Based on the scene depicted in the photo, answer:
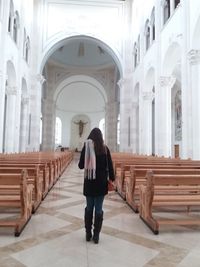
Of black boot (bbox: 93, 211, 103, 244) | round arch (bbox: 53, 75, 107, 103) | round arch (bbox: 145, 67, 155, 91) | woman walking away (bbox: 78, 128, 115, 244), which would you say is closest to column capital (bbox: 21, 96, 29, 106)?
round arch (bbox: 145, 67, 155, 91)

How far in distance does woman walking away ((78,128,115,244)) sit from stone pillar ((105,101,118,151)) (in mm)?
25482

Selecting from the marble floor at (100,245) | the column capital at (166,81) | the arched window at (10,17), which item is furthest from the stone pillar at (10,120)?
the marble floor at (100,245)

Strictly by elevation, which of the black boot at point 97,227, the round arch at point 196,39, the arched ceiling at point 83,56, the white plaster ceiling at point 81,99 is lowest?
the black boot at point 97,227

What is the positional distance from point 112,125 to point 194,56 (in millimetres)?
20166

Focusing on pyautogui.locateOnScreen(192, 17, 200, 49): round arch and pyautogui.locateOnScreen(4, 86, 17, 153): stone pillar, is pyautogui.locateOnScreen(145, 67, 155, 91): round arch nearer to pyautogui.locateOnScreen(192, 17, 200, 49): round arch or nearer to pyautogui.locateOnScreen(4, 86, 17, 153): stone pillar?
pyautogui.locateOnScreen(192, 17, 200, 49): round arch

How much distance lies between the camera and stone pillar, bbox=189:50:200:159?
9266mm

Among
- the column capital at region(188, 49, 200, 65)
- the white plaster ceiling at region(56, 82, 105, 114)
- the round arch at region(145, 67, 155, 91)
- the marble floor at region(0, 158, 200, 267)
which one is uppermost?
the white plaster ceiling at region(56, 82, 105, 114)

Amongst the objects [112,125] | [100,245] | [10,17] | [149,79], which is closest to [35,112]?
[10,17]

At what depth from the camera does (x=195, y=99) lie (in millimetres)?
9383

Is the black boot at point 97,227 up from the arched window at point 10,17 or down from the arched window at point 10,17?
down

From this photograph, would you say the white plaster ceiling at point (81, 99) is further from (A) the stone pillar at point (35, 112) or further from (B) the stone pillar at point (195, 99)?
(B) the stone pillar at point (195, 99)

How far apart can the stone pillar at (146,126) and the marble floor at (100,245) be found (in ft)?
40.5

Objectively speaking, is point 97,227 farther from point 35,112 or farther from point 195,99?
point 35,112

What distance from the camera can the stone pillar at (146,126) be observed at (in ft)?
54.4
